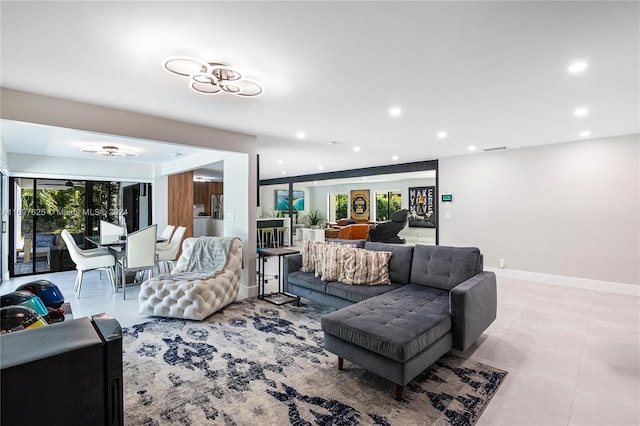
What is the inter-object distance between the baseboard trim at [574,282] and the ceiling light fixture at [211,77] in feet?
18.3

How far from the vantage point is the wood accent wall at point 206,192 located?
10.1m

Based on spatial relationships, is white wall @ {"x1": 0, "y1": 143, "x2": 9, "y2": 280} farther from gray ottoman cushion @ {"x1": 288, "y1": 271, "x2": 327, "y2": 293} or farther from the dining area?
gray ottoman cushion @ {"x1": 288, "y1": 271, "x2": 327, "y2": 293}

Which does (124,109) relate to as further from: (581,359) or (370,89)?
(581,359)

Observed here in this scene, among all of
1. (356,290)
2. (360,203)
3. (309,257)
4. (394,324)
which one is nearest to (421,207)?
(360,203)

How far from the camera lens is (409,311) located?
2.68 m

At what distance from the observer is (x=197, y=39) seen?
202 centimetres

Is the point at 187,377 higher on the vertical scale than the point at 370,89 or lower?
lower

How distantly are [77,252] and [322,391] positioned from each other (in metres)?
4.70

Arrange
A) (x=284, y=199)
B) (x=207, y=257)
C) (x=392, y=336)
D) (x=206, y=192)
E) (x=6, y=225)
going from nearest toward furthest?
1. (x=392, y=336)
2. (x=207, y=257)
3. (x=6, y=225)
4. (x=206, y=192)
5. (x=284, y=199)

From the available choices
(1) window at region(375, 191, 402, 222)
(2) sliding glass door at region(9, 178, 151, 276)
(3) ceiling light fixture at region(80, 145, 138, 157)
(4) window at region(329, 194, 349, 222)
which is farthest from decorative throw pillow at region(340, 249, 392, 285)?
(4) window at region(329, 194, 349, 222)

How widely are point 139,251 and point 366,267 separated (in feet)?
11.6

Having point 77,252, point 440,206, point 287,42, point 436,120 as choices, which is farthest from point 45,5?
point 440,206

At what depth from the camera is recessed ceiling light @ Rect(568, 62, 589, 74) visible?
2398mm

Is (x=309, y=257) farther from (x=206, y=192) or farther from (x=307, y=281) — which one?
(x=206, y=192)
